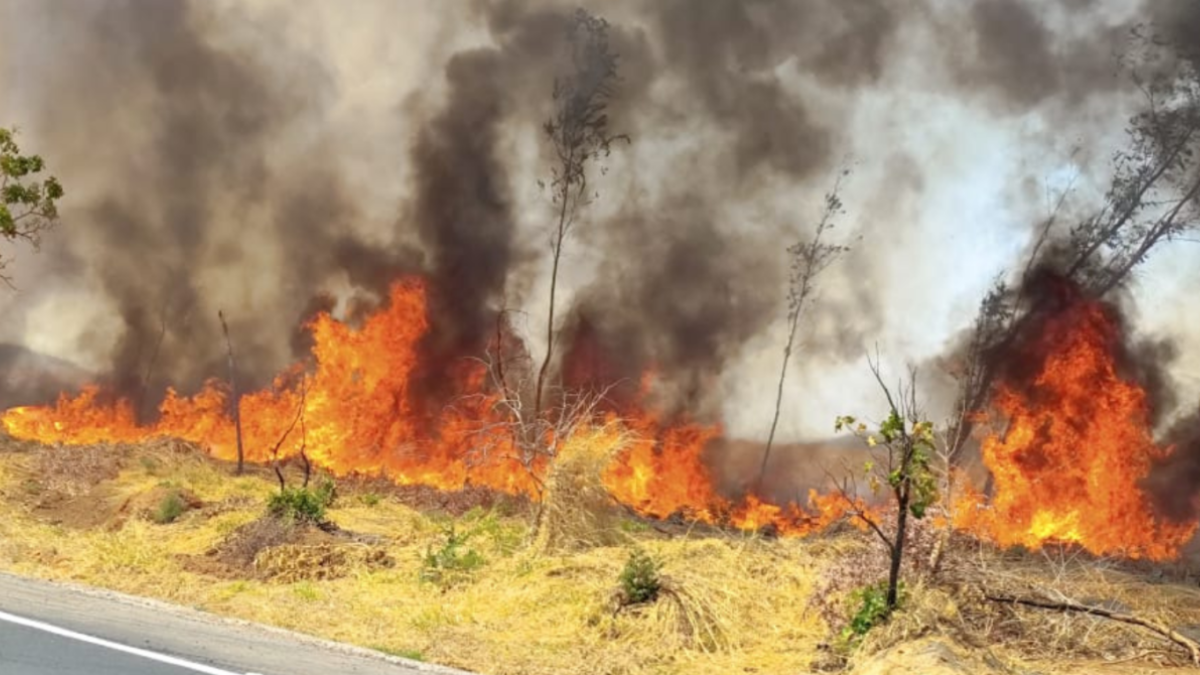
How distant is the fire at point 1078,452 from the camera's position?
2028cm

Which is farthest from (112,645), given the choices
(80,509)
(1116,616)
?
(80,509)

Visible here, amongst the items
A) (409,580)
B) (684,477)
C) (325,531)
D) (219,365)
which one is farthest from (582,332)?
(409,580)

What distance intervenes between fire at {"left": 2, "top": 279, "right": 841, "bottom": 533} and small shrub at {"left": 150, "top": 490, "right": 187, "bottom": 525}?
5946 mm

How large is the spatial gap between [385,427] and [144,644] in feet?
64.5

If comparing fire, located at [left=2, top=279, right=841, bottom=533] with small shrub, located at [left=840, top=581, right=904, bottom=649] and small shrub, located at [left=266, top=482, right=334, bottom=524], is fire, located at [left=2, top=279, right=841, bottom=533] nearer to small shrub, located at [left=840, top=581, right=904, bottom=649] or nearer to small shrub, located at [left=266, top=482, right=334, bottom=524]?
small shrub, located at [left=266, top=482, right=334, bottom=524]

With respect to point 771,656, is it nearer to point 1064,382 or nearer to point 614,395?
point 1064,382

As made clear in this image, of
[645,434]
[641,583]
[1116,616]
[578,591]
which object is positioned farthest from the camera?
[645,434]

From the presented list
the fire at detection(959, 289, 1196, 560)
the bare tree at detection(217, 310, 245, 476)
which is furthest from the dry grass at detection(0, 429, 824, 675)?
the bare tree at detection(217, 310, 245, 476)

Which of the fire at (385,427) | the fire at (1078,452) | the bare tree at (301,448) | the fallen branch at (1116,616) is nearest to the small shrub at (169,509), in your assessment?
the bare tree at (301,448)

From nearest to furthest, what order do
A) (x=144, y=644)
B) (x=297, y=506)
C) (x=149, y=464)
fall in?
1. (x=144, y=644)
2. (x=297, y=506)
3. (x=149, y=464)

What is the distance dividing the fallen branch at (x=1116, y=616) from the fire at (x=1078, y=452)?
7718 mm

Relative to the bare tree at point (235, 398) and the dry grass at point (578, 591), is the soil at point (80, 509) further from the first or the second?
the bare tree at point (235, 398)

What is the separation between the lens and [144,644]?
8375 mm

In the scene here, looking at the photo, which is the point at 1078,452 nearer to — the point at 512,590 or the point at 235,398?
the point at 512,590
